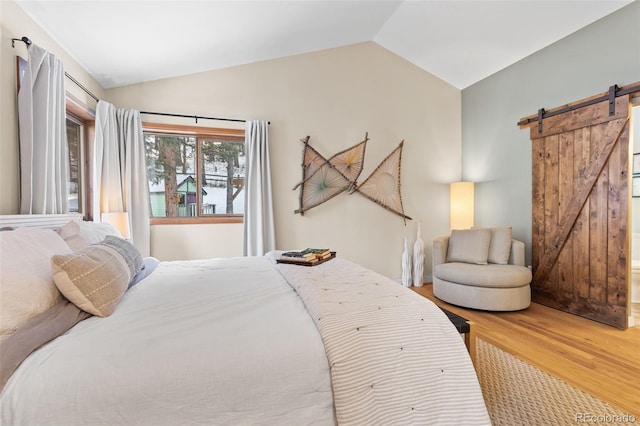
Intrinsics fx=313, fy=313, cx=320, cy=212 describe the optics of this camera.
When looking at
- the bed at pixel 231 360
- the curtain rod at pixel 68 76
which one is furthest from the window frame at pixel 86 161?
the bed at pixel 231 360

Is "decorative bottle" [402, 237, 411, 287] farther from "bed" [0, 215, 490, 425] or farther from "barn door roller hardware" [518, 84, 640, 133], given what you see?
"bed" [0, 215, 490, 425]

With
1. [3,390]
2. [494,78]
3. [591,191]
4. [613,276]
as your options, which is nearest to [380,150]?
[494,78]

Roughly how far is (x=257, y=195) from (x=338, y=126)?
4.44ft

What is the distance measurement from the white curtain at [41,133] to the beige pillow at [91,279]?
96cm

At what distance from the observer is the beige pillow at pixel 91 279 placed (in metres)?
1.20

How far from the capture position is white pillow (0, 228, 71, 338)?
3.44ft

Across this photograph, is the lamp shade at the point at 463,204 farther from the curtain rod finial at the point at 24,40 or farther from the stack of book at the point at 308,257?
the curtain rod finial at the point at 24,40

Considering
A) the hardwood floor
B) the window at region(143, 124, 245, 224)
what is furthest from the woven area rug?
the window at region(143, 124, 245, 224)

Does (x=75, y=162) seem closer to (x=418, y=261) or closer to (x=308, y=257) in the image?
(x=308, y=257)

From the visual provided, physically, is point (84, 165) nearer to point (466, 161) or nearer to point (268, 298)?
point (268, 298)

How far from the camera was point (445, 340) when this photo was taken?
3.91 feet

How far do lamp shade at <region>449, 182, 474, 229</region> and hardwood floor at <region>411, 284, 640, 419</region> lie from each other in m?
1.32

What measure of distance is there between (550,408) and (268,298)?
1.54m

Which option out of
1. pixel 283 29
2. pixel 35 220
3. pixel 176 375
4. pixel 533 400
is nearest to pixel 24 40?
pixel 35 220
